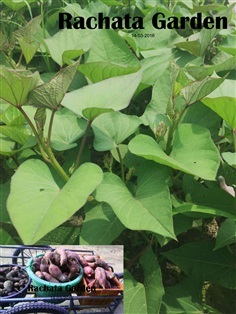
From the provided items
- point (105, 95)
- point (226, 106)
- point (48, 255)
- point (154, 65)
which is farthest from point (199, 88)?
point (48, 255)

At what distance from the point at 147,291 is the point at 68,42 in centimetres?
67

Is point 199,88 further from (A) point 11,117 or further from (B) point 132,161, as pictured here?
(A) point 11,117

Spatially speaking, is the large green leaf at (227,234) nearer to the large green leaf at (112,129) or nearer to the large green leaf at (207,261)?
the large green leaf at (207,261)

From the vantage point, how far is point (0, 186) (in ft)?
3.35

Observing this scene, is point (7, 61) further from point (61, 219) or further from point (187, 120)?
point (61, 219)

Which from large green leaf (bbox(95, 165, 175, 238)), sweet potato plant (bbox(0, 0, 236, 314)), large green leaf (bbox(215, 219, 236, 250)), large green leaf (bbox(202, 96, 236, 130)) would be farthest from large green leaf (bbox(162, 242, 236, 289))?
large green leaf (bbox(202, 96, 236, 130))

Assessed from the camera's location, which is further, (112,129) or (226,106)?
(112,129)

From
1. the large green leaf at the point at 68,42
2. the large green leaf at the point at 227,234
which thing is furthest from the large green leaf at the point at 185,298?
the large green leaf at the point at 68,42

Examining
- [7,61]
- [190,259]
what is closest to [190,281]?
[190,259]

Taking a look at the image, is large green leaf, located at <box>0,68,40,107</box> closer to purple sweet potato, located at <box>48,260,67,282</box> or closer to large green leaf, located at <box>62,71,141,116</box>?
large green leaf, located at <box>62,71,141,116</box>

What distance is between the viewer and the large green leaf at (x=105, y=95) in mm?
854

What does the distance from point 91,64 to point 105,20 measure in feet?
1.63

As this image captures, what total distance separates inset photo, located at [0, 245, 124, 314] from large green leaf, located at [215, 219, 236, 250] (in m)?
0.30

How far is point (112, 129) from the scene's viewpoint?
984mm
